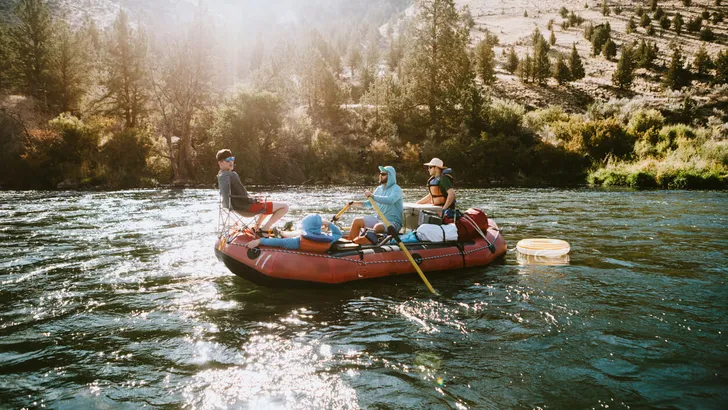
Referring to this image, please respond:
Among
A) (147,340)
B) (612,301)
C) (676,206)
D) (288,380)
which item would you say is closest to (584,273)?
(612,301)

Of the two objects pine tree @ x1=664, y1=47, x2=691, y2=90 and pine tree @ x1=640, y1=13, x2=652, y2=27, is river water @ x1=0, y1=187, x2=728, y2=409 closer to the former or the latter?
pine tree @ x1=664, y1=47, x2=691, y2=90

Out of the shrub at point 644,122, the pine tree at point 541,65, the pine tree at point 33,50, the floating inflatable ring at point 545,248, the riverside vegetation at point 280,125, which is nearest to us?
the floating inflatable ring at point 545,248

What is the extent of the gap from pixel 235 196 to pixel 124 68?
33663 mm

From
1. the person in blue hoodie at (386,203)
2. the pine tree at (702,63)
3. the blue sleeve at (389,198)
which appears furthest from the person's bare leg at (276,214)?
the pine tree at (702,63)

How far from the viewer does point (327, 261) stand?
23.4ft

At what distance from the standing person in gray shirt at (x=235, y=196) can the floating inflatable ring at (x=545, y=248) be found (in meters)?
5.22

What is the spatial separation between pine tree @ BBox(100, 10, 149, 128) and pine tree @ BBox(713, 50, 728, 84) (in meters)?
63.4

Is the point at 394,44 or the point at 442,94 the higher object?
the point at 394,44

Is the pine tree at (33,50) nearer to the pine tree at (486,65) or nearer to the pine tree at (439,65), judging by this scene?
the pine tree at (439,65)

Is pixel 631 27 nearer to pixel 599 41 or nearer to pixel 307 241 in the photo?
pixel 599 41

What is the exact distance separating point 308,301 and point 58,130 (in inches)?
1115

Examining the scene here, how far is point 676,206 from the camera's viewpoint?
16406 millimetres

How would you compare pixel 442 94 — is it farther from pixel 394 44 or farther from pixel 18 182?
pixel 394 44

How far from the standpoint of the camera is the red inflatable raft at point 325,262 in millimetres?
6949
